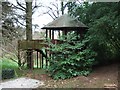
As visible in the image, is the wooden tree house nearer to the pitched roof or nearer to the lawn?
the pitched roof

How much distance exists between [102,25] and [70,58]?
7.20 feet

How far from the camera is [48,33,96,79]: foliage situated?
402 inches

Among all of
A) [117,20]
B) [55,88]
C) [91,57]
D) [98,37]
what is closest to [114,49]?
[91,57]

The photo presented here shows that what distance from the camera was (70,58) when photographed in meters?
10.4

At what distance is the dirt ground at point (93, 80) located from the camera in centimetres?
857

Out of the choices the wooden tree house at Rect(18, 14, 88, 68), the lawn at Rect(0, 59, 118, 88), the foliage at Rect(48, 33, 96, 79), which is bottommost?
the lawn at Rect(0, 59, 118, 88)

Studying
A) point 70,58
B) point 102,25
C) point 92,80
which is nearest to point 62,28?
point 70,58

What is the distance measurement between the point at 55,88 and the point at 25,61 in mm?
5095

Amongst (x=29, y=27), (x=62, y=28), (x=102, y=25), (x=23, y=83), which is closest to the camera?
(x=102, y=25)

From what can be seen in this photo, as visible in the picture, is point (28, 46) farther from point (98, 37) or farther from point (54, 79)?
point (98, 37)

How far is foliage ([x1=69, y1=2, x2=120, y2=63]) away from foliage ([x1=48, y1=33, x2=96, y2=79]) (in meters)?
0.53

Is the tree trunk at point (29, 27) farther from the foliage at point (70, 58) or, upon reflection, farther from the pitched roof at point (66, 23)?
the foliage at point (70, 58)

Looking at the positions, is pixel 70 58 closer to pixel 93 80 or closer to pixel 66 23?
pixel 93 80

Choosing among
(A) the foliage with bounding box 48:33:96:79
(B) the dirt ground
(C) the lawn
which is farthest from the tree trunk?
(B) the dirt ground
